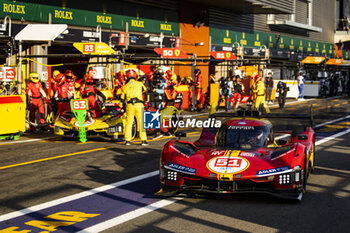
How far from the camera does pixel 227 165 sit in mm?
8000

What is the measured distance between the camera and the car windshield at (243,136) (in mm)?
9258

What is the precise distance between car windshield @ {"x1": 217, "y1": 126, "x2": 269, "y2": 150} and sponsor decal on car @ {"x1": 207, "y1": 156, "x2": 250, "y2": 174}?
0.94 meters

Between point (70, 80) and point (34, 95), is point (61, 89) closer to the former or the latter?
point (70, 80)

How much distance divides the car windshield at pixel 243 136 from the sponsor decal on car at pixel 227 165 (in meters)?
0.94

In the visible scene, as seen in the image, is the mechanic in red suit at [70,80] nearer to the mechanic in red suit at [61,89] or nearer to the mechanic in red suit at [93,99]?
the mechanic in red suit at [61,89]

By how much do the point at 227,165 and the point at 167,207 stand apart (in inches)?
41.4

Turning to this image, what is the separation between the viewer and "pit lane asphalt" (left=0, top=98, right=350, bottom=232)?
22.5 feet

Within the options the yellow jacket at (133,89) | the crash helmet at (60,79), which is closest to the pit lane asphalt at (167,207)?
the yellow jacket at (133,89)

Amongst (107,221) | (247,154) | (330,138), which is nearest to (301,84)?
(330,138)

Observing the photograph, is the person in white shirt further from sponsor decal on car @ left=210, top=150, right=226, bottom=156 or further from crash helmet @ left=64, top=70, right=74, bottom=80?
sponsor decal on car @ left=210, top=150, right=226, bottom=156

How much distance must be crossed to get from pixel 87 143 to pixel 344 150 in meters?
6.73

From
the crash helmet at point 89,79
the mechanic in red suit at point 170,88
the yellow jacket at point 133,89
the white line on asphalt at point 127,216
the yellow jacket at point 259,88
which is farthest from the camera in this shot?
the yellow jacket at point 259,88

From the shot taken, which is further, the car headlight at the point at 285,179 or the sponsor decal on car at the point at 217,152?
the sponsor decal on car at the point at 217,152

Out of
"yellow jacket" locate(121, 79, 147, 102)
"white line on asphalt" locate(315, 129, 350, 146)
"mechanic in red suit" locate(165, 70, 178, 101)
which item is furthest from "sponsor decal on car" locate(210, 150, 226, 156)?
"mechanic in red suit" locate(165, 70, 178, 101)
